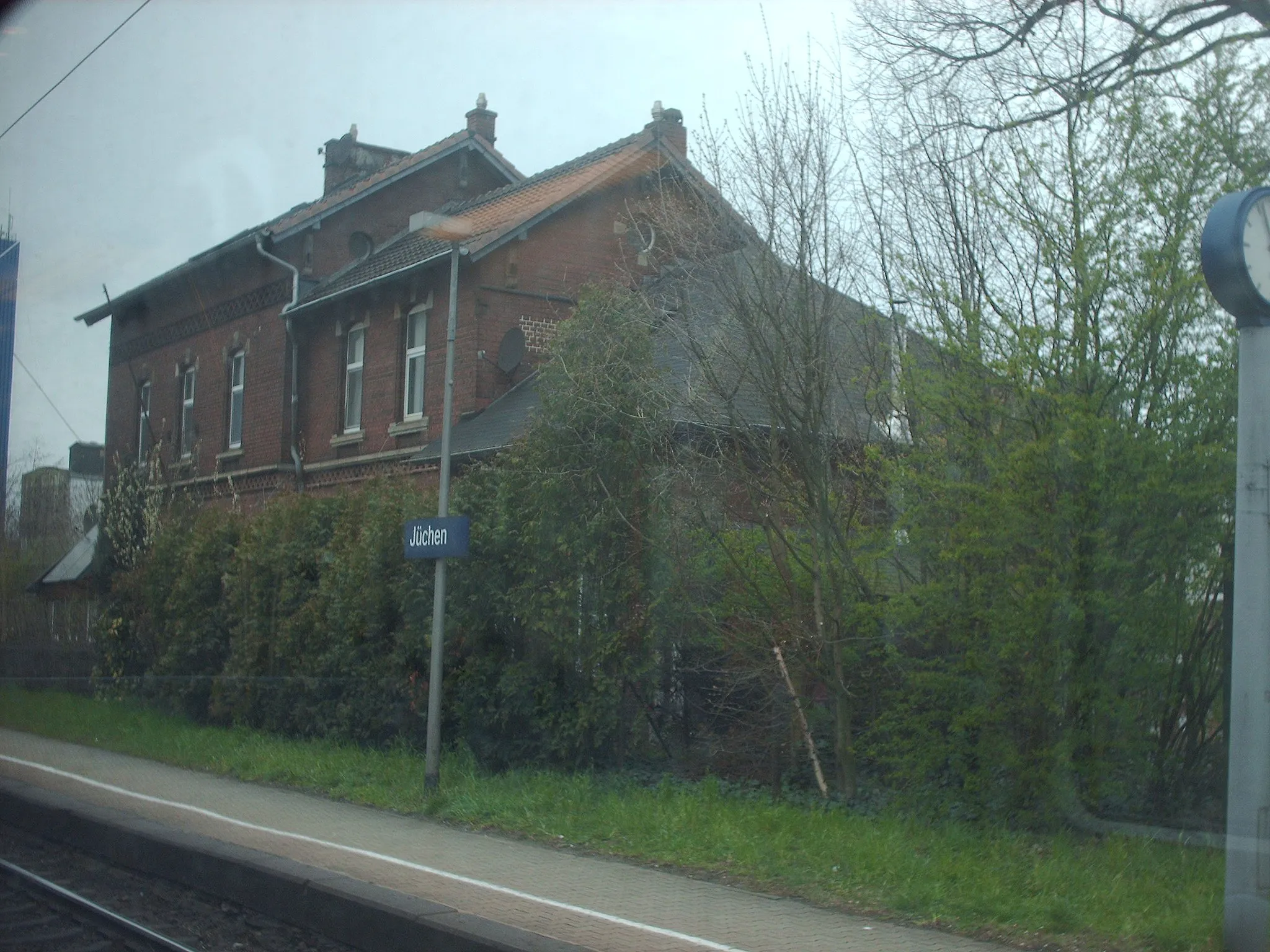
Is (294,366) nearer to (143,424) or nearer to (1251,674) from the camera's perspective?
(143,424)

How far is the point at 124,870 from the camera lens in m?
10.3

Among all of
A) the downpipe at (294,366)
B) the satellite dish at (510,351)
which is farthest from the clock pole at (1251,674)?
the downpipe at (294,366)

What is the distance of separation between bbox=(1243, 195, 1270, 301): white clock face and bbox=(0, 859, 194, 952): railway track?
7.01 metres

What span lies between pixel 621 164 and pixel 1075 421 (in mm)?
12927

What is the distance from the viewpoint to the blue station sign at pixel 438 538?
12258 mm

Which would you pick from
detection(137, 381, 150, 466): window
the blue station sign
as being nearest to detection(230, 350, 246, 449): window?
detection(137, 381, 150, 466): window

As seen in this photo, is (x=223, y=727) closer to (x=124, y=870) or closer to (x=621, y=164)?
(x=124, y=870)

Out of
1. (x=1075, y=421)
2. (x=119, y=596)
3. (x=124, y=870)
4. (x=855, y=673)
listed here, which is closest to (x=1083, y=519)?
(x=1075, y=421)

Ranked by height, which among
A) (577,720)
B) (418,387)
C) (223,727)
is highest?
(418,387)

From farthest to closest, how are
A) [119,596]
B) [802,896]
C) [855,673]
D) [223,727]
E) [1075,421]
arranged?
[119,596]
[223,727]
[855,673]
[1075,421]
[802,896]

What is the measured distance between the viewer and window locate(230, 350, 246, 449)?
25.1 meters

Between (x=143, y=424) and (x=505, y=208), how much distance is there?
36.6 feet

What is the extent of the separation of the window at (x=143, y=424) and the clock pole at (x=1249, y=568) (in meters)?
25.3

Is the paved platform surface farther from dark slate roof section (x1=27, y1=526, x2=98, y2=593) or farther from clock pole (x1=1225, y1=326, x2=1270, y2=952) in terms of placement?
dark slate roof section (x1=27, y1=526, x2=98, y2=593)
